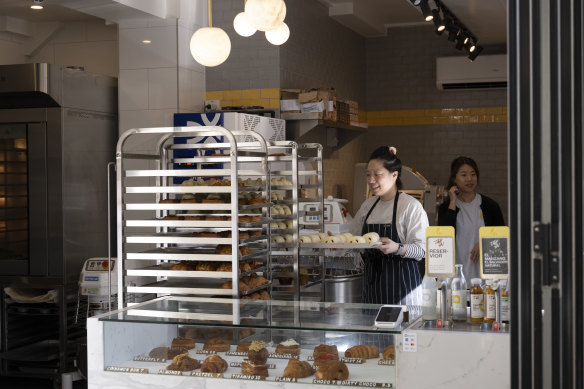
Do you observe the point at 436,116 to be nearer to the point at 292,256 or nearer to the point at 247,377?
the point at 292,256

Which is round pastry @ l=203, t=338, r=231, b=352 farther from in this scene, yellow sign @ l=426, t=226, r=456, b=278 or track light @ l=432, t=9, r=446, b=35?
track light @ l=432, t=9, r=446, b=35

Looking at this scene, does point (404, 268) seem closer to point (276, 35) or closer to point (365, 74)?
point (276, 35)

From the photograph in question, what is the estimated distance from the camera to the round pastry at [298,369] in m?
2.69

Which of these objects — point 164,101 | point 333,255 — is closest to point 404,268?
point 333,255

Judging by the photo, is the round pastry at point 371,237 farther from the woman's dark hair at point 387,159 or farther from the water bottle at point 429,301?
the water bottle at point 429,301

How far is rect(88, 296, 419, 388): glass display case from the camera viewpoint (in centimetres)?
264

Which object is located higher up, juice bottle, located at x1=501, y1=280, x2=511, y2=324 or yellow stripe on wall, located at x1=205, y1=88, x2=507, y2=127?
yellow stripe on wall, located at x1=205, y1=88, x2=507, y2=127

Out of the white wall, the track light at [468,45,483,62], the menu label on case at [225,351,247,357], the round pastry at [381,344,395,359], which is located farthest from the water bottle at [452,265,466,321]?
the track light at [468,45,483,62]

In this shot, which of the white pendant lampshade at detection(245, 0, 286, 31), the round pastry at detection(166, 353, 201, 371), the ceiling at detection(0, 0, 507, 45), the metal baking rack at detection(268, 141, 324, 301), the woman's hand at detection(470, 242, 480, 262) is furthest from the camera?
the ceiling at detection(0, 0, 507, 45)

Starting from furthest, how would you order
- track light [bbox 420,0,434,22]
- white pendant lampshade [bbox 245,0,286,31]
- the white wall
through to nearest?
the white wall, track light [bbox 420,0,434,22], white pendant lampshade [bbox 245,0,286,31]

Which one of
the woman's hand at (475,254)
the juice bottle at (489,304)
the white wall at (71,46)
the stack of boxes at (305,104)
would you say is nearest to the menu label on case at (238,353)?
the juice bottle at (489,304)

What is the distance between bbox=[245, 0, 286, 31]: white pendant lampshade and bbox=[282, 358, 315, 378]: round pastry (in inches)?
64.5

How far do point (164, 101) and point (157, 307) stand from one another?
143 inches

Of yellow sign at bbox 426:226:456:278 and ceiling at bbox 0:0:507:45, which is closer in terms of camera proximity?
yellow sign at bbox 426:226:456:278
